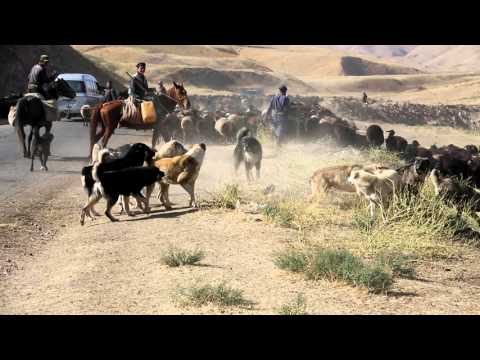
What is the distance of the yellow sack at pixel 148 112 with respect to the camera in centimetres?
→ 1836

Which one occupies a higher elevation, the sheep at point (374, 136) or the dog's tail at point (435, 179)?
the dog's tail at point (435, 179)

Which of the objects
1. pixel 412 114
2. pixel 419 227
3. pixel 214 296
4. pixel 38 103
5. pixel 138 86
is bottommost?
pixel 412 114

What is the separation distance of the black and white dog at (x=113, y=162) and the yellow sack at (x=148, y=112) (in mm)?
5887

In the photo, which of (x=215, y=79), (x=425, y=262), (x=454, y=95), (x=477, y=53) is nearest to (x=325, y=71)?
(x=215, y=79)

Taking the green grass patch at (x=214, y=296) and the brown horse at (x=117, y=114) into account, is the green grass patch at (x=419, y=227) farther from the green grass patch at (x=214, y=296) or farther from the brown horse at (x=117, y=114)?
the brown horse at (x=117, y=114)

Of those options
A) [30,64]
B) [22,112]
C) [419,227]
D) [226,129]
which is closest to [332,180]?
[419,227]

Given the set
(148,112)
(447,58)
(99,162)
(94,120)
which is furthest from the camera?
(447,58)

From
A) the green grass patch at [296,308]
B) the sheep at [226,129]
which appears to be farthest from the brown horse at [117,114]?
the green grass patch at [296,308]

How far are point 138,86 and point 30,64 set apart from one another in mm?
38126

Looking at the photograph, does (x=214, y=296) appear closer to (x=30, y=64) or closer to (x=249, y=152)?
(x=249, y=152)

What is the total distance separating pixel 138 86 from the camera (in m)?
18.6

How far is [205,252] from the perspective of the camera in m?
9.47

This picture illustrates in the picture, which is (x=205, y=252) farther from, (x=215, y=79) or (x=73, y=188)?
(x=215, y=79)

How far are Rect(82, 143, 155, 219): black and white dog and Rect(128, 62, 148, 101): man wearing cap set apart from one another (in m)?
6.16
